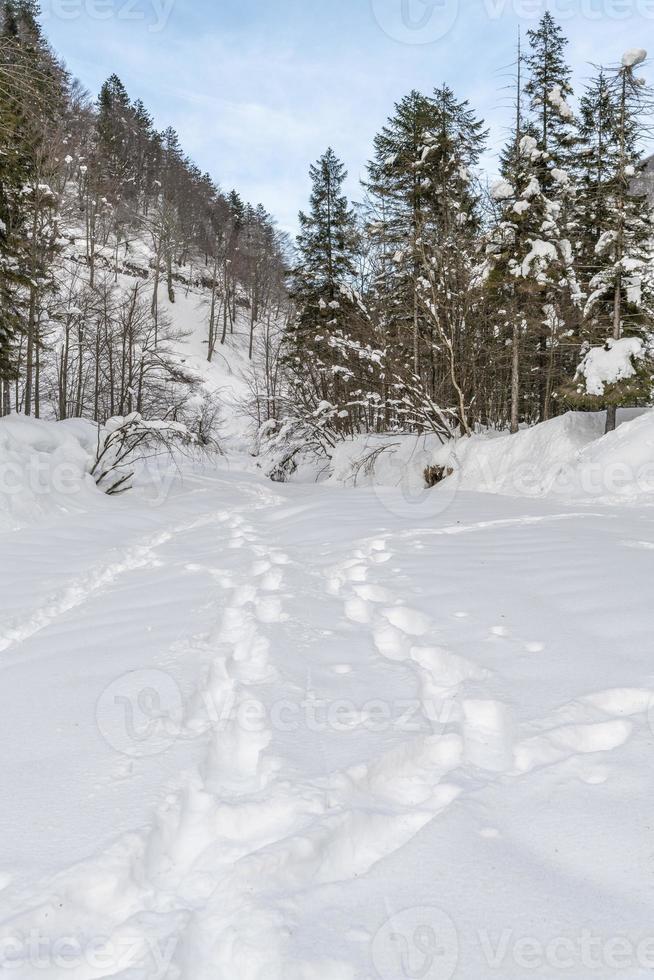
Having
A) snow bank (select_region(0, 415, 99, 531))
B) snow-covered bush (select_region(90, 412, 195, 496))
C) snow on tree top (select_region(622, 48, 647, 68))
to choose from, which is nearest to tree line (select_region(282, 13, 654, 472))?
snow on tree top (select_region(622, 48, 647, 68))

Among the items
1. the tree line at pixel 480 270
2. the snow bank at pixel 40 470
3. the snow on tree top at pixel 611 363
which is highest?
the tree line at pixel 480 270

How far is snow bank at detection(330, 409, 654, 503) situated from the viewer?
26.0 ft

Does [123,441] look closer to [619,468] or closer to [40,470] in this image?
[40,470]

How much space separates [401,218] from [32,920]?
17.4 metres

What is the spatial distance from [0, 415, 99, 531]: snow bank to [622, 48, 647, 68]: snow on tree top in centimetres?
1152

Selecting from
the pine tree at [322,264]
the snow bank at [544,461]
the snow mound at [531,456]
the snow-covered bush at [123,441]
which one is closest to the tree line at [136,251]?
the pine tree at [322,264]

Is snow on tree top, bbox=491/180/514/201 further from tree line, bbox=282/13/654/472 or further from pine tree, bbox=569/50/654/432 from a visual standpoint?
pine tree, bbox=569/50/654/432

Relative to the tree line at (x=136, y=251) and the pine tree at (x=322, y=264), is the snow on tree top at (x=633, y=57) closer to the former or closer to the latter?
the pine tree at (x=322, y=264)

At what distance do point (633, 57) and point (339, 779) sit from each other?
11.6 meters

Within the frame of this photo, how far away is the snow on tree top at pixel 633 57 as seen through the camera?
848cm

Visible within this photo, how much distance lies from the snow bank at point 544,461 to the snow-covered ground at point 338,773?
365cm

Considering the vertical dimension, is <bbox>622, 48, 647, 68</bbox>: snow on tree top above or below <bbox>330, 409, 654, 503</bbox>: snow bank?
above

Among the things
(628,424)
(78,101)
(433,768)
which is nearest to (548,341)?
(628,424)

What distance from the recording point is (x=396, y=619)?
354 cm
